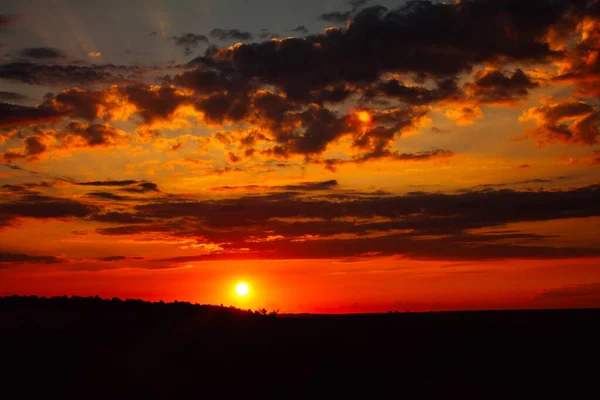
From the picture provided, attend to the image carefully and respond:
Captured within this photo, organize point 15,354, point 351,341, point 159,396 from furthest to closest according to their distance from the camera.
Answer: point 351,341 < point 15,354 < point 159,396

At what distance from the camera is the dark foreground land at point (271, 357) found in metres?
24.2

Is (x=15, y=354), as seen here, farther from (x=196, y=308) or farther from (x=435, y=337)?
(x=435, y=337)

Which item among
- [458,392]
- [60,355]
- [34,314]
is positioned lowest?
[458,392]

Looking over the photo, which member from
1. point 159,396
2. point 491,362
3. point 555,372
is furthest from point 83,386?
point 555,372

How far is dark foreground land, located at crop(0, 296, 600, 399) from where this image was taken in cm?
2423

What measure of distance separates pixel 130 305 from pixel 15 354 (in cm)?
1168

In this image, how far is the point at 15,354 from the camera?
26.2m

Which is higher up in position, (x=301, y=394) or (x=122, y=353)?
(x=122, y=353)

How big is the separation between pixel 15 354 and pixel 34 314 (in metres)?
7.27

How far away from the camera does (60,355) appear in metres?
26.5

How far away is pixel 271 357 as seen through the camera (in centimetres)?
2770

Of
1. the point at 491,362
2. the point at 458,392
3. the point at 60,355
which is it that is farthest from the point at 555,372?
the point at 60,355

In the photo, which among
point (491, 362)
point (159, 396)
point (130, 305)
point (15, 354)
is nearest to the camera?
point (159, 396)

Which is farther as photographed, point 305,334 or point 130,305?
point 130,305
